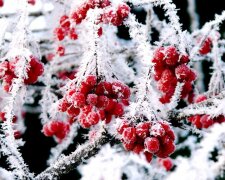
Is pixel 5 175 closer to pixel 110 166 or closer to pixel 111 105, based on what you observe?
pixel 111 105

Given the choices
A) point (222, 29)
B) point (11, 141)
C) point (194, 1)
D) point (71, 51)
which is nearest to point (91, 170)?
point (71, 51)

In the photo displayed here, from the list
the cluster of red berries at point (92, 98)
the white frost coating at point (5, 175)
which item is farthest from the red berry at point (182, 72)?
the white frost coating at point (5, 175)

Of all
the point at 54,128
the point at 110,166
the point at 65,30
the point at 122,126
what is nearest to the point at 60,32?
the point at 65,30

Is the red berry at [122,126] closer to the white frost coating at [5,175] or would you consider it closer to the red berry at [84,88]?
the red berry at [84,88]

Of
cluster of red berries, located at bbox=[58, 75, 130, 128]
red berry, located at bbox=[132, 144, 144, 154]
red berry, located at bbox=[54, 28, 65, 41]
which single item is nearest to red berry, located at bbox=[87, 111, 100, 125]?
cluster of red berries, located at bbox=[58, 75, 130, 128]

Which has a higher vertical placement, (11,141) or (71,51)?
(71,51)

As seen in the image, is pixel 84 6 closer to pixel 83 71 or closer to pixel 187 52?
pixel 83 71
